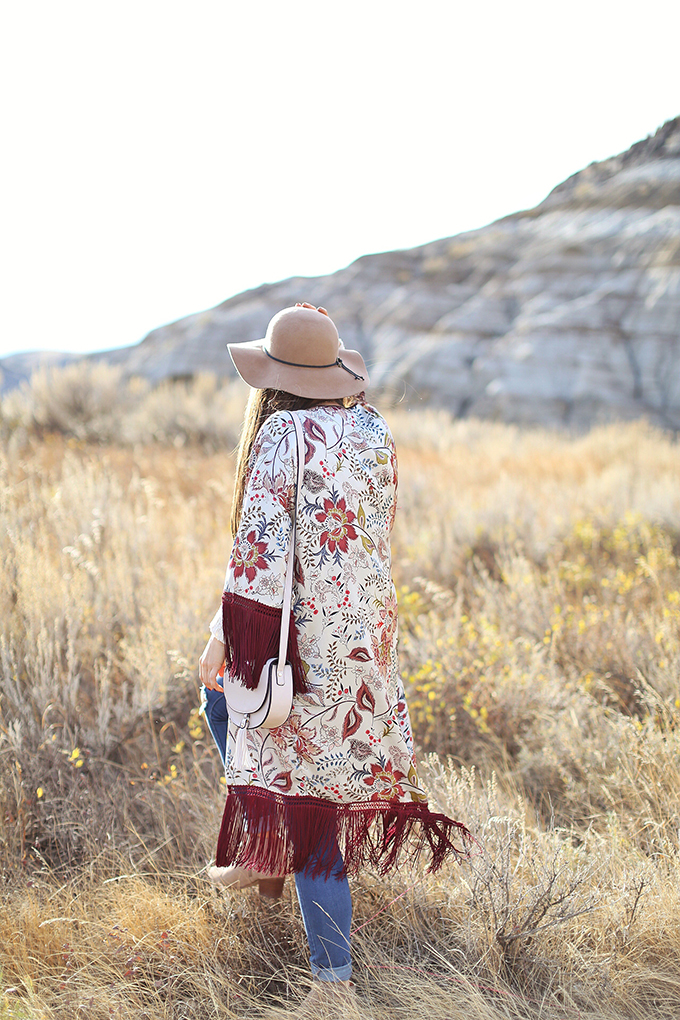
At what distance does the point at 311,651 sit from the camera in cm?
172

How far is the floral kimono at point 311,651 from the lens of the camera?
5.39 ft

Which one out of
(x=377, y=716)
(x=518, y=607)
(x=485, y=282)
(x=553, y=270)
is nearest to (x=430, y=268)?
(x=485, y=282)

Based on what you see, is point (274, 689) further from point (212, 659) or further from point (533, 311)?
point (533, 311)

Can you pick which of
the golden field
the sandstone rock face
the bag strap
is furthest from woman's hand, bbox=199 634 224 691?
the sandstone rock face

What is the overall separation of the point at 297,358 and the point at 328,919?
1.54 meters

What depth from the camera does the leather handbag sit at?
1.61m

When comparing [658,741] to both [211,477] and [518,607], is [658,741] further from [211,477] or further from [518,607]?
[211,477]

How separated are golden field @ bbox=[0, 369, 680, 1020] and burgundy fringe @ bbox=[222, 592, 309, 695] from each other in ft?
2.98

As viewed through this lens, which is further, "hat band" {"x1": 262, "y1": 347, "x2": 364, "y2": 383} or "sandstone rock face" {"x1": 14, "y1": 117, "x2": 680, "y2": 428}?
"sandstone rock face" {"x1": 14, "y1": 117, "x2": 680, "y2": 428}

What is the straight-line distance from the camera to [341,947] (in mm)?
1775

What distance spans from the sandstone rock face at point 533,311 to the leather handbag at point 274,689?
789 inches

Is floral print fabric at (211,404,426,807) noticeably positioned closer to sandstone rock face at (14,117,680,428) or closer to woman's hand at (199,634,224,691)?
woman's hand at (199,634,224,691)

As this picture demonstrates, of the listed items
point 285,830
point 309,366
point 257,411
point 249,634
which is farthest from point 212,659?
point 309,366

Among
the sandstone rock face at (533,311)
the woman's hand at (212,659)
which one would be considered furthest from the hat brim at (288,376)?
the sandstone rock face at (533,311)
